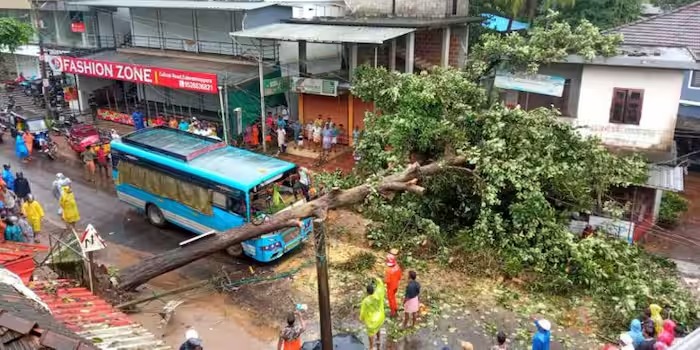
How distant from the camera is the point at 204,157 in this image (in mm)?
14961

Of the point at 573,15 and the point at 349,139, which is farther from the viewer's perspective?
the point at 573,15

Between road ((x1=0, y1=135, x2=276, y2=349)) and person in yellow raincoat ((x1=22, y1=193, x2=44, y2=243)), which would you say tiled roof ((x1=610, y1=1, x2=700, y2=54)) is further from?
person in yellow raincoat ((x1=22, y1=193, x2=44, y2=243))

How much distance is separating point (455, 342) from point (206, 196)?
7.05 m

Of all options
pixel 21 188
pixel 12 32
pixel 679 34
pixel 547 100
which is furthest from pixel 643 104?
pixel 12 32

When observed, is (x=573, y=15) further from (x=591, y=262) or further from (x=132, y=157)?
(x=132, y=157)

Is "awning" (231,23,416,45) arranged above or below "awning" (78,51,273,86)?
above

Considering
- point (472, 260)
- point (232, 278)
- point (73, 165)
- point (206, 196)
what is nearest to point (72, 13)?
point (73, 165)

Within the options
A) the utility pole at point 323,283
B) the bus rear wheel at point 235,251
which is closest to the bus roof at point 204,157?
the bus rear wheel at point 235,251

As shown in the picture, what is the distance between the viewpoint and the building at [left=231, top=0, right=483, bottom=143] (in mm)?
21297

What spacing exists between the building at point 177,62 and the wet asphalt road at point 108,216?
498 centimetres

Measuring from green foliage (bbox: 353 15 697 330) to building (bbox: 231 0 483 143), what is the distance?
4898 millimetres

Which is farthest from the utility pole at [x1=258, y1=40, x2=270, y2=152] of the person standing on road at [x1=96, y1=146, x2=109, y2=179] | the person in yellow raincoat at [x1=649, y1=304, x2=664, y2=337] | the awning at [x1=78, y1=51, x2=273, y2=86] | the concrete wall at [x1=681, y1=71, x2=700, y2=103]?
the concrete wall at [x1=681, y1=71, x2=700, y2=103]

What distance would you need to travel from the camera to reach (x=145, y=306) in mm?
12156

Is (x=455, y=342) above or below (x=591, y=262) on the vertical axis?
below
